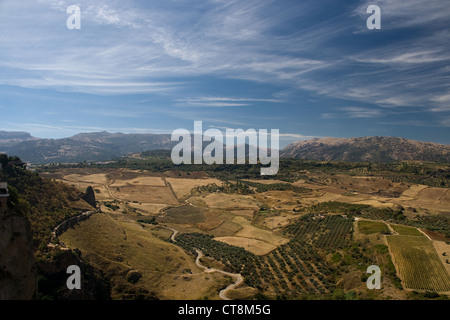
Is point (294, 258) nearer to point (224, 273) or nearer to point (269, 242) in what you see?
point (269, 242)

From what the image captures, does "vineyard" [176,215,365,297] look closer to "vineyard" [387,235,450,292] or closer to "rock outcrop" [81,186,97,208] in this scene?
"vineyard" [387,235,450,292]

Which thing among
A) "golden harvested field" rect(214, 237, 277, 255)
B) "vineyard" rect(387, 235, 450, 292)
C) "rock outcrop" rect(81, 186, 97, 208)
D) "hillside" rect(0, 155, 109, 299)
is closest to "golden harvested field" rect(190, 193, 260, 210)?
"golden harvested field" rect(214, 237, 277, 255)

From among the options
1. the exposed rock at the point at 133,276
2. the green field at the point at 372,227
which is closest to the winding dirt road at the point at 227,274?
the exposed rock at the point at 133,276

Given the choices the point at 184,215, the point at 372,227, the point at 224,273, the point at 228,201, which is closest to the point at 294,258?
the point at 224,273
